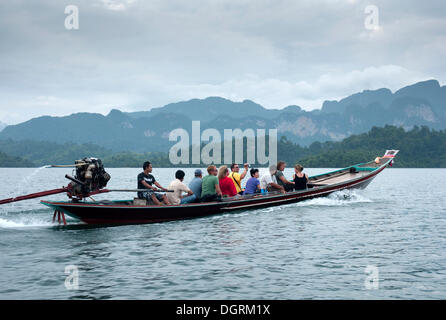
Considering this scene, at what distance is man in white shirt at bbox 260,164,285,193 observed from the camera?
22.5 m

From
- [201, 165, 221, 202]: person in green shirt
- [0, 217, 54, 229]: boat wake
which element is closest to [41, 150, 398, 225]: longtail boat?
[201, 165, 221, 202]: person in green shirt

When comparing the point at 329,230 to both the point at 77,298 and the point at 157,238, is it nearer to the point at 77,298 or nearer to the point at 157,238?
the point at 157,238

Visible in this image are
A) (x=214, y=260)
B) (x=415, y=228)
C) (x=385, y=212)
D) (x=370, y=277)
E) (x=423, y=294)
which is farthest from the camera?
(x=385, y=212)

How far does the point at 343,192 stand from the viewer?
89.5 feet

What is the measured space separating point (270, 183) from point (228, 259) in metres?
9.99

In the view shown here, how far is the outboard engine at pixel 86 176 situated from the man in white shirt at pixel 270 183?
355 inches

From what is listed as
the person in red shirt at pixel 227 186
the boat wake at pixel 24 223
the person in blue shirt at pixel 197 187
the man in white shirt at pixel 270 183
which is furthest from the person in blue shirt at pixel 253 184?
the boat wake at pixel 24 223

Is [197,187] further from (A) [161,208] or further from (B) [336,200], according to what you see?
(B) [336,200]

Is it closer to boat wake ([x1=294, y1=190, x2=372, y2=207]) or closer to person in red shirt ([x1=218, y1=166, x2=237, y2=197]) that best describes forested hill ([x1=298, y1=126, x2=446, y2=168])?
boat wake ([x1=294, y1=190, x2=372, y2=207])

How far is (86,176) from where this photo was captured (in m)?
15.7

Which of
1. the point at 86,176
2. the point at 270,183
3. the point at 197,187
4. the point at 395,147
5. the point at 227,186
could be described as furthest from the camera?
the point at 395,147

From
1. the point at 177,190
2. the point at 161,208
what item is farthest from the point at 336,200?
the point at 161,208
